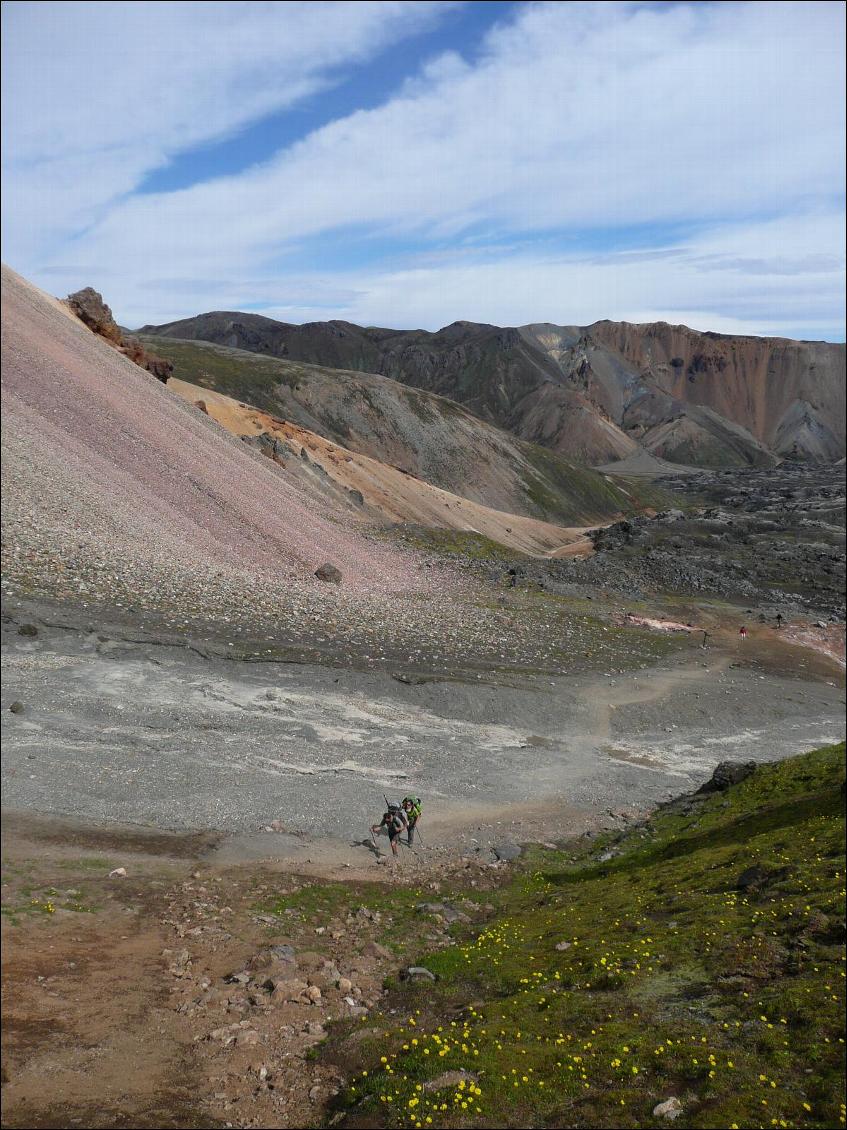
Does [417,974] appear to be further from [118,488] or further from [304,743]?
[118,488]

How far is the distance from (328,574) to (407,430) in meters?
124

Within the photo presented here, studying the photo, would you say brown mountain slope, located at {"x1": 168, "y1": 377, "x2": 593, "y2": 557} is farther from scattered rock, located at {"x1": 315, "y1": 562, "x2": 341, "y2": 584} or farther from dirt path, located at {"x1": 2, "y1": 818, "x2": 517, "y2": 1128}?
dirt path, located at {"x1": 2, "y1": 818, "x2": 517, "y2": 1128}

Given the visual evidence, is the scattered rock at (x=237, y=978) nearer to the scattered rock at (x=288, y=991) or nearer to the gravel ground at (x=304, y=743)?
the scattered rock at (x=288, y=991)

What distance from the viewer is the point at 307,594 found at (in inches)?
1852

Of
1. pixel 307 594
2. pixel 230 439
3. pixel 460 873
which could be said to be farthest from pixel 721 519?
pixel 460 873

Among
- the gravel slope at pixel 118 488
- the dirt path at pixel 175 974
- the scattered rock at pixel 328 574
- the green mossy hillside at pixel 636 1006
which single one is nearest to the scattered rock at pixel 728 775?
the green mossy hillside at pixel 636 1006

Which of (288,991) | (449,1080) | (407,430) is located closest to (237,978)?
(288,991)

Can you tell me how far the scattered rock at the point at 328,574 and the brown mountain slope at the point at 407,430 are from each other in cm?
10810

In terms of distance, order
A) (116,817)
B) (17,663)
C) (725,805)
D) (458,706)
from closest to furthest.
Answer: (116,817) → (17,663) → (725,805) → (458,706)

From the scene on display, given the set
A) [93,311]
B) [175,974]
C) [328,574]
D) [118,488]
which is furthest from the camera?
[93,311]

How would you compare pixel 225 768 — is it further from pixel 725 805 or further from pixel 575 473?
pixel 575 473

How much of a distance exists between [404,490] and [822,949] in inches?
3723

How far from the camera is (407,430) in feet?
561

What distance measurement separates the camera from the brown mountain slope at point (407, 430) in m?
164
